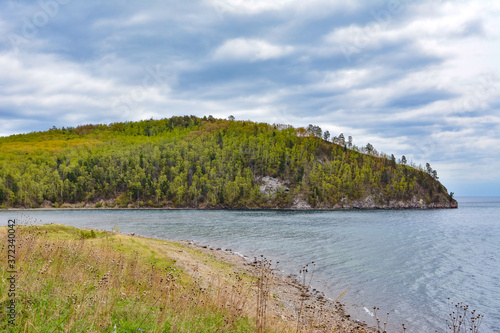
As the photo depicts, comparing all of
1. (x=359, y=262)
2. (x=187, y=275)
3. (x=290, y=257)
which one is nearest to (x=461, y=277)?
(x=359, y=262)

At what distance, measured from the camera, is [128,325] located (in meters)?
8.67

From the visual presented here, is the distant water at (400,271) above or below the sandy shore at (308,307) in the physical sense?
below

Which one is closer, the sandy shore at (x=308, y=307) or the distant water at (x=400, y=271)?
the sandy shore at (x=308, y=307)

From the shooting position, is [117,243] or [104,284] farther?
[117,243]

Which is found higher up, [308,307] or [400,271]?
[308,307]

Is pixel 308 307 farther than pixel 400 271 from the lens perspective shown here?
No

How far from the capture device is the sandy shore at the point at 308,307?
18.8 metres

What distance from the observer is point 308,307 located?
71.2ft

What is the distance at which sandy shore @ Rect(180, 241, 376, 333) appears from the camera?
18.8 m

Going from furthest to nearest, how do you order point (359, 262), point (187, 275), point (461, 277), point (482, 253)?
point (482, 253) → point (359, 262) → point (461, 277) → point (187, 275)

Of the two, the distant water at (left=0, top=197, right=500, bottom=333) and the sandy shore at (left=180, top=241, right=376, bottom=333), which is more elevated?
the sandy shore at (left=180, top=241, right=376, bottom=333)

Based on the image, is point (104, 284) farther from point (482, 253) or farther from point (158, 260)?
point (482, 253)

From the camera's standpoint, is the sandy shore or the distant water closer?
the sandy shore

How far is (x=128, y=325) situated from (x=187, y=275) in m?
14.6
